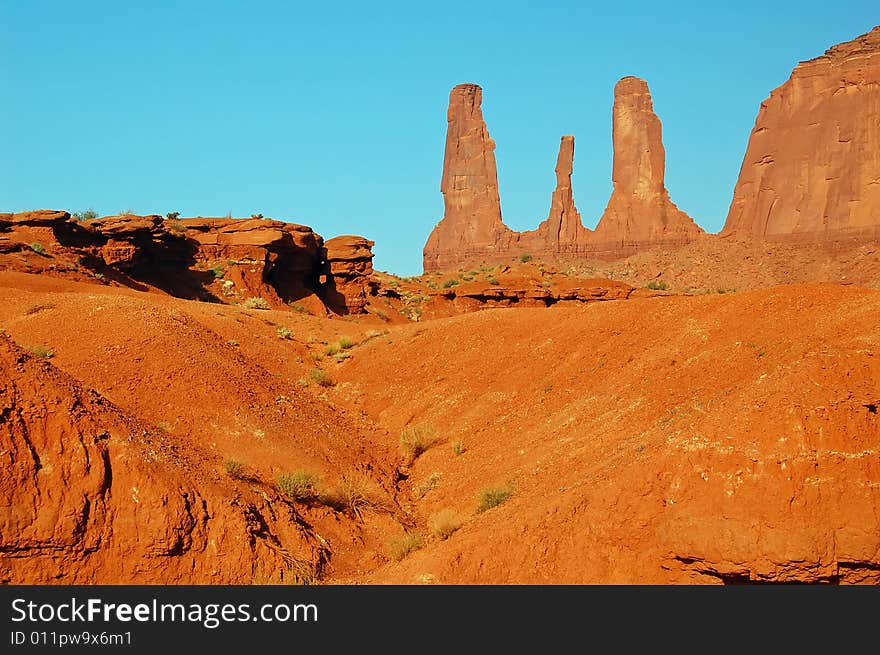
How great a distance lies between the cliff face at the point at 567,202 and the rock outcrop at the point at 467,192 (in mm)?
108

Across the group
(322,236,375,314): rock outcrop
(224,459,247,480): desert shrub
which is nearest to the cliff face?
(322,236,375,314): rock outcrop

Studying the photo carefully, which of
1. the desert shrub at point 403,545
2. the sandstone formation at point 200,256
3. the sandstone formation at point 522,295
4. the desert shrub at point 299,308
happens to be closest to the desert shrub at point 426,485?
the desert shrub at point 403,545

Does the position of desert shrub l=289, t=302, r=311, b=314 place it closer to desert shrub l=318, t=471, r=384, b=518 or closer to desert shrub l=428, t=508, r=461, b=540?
desert shrub l=318, t=471, r=384, b=518

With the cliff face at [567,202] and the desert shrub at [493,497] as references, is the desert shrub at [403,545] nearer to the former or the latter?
the desert shrub at [493,497]

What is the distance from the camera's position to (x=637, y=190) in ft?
297

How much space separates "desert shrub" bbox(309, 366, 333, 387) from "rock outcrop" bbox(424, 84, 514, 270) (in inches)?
2989

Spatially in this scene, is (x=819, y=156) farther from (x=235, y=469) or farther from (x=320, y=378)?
(x=235, y=469)

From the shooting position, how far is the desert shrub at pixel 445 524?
1156 centimetres

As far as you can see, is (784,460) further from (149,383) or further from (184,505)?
(149,383)

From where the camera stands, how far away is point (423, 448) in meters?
16.4

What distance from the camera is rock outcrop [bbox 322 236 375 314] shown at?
136ft

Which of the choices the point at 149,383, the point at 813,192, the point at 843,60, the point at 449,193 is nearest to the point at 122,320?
the point at 149,383

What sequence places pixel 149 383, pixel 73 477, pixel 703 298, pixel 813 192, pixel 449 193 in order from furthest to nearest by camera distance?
1. pixel 449 193
2. pixel 813 192
3. pixel 703 298
4. pixel 149 383
5. pixel 73 477

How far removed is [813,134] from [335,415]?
7156 centimetres
